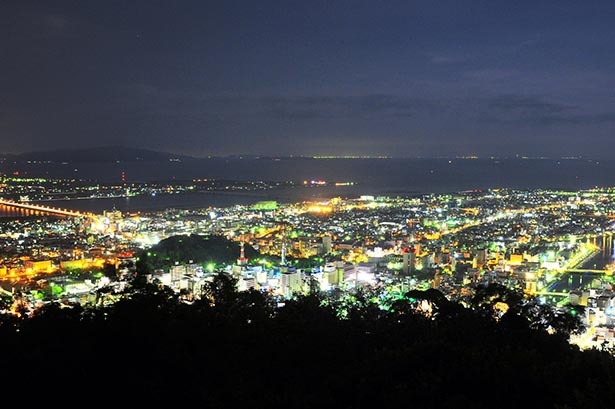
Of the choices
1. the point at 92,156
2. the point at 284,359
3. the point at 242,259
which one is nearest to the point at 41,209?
the point at 242,259

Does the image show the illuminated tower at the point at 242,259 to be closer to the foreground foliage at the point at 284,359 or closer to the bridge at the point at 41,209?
the foreground foliage at the point at 284,359

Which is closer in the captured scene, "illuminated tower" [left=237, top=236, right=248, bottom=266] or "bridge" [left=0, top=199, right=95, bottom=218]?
"illuminated tower" [left=237, top=236, right=248, bottom=266]

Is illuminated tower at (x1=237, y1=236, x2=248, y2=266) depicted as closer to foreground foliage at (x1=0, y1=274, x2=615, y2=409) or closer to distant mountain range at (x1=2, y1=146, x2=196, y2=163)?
foreground foliage at (x1=0, y1=274, x2=615, y2=409)

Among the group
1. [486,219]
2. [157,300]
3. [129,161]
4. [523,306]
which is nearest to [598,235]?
[486,219]

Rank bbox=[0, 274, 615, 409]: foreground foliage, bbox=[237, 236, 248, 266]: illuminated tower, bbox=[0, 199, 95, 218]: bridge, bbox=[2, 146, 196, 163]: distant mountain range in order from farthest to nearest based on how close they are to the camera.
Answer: bbox=[2, 146, 196, 163]: distant mountain range → bbox=[0, 199, 95, 218]: bridge → bbox=[237, 236, 248, 266]: illuminated tower → bbox=[0, 274, 615, 409]: foreground foliage

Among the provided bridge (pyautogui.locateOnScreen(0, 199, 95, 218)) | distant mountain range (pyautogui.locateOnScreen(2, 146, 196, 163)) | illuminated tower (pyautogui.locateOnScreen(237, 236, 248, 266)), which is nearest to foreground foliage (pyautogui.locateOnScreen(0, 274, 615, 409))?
illuminated tower (pyautogui.locateOnScreen(237, 236, 248, 266))

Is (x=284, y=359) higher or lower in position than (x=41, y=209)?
higher

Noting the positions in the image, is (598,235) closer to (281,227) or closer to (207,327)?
A: (281,227)

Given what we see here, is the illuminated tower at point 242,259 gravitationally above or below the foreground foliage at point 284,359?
below

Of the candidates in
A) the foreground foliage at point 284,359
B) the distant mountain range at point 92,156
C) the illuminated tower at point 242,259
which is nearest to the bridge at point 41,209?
the illuminated tower at point 242,259

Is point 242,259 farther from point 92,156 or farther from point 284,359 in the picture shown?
point 92,156

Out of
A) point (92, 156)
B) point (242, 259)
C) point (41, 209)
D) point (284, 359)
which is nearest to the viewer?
point (284, 359)
